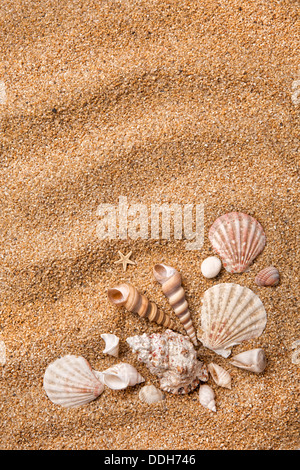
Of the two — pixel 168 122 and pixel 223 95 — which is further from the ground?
pixel 223 95

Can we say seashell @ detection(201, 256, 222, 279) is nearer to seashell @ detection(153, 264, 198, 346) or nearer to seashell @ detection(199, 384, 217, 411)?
seashell @ detection(153, 264, 198, 346)

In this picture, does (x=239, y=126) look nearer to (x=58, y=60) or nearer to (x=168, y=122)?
(x=168, y=122)

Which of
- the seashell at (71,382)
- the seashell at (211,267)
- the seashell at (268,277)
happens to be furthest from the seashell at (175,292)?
the seashell at (71,382)

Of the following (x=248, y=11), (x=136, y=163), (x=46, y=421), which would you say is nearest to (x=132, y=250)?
(x=136, y=163)

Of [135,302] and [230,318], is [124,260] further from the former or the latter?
[230,318]

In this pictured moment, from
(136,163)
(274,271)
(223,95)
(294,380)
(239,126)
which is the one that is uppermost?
(223,95)

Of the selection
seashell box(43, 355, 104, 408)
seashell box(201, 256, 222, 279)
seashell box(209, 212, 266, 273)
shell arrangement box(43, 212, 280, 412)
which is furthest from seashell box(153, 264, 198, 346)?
seashell box(43, 355, 104, 408)

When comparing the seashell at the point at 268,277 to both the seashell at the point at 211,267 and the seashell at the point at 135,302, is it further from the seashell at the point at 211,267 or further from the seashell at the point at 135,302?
the seashell at the point at 135,302
